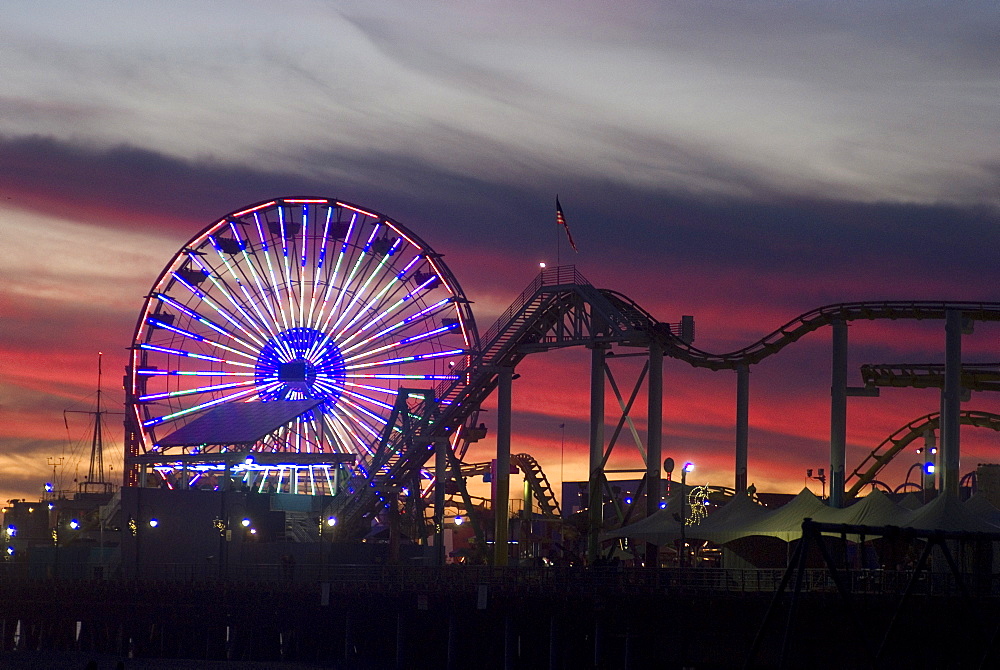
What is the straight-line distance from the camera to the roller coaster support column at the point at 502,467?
3263 inches

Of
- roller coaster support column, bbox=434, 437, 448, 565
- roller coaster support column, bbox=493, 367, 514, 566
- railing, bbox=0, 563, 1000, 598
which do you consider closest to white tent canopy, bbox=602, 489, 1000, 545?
railing, bbox=0, 563, 1000, 598

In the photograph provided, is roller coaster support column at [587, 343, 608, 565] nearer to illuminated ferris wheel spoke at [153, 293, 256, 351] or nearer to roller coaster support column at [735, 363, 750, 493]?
roller coaster support column at [735, 363, 750, 493]

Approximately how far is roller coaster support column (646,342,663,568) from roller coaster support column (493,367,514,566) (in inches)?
327

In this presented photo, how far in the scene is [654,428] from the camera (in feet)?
254

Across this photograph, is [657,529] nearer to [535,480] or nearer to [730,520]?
[730,520]

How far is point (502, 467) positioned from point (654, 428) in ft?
32.1

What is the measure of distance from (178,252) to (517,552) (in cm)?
2694

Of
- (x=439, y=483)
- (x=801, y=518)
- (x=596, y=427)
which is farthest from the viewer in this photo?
(x=439, y=483)

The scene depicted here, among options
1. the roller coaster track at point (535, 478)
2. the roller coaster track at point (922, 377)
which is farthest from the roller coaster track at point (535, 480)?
the roller coaster track at point (922, 377)

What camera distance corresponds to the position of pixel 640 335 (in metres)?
78.1

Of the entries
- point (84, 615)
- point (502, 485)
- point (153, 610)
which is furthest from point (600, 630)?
point (84, 615)

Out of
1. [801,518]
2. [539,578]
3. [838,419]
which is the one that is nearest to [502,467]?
[539,578]

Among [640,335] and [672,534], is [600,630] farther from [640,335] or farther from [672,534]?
[640,335]

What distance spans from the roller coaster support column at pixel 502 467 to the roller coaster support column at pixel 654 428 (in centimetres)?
832
